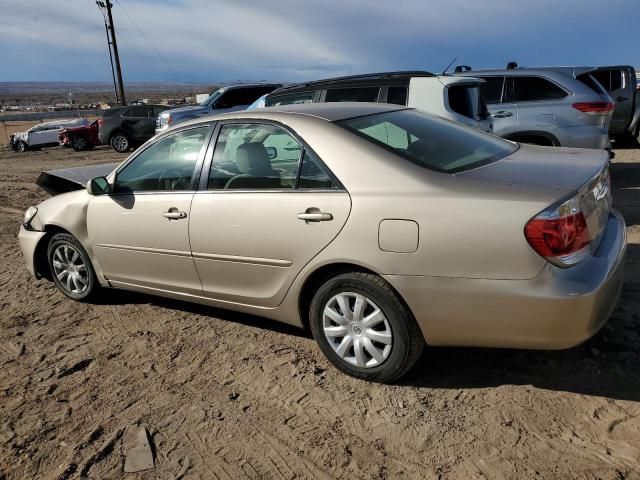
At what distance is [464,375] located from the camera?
326cm

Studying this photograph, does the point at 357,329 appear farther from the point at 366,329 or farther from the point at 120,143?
the point at 120,143

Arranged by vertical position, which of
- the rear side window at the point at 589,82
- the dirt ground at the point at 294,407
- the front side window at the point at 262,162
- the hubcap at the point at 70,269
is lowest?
the dirt ground at the point at 294,407

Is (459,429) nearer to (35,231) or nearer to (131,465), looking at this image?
(131,465)

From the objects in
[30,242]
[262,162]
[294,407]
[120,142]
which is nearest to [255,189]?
[262,162]

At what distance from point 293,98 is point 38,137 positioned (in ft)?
65.7

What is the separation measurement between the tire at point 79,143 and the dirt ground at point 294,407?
63.0 ft

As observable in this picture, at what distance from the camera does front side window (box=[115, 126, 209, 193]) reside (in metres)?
3.84

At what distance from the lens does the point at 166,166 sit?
3.98m

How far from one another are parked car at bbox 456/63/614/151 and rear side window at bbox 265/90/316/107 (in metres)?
2.68

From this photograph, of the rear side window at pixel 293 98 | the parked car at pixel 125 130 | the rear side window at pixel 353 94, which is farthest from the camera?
the parked car at pixel 125 130

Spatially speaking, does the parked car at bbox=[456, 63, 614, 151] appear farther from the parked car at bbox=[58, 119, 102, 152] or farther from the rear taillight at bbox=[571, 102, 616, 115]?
the parked car at bbox=[58, 119, 102, 152]

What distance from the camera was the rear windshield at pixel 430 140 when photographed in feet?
10.2

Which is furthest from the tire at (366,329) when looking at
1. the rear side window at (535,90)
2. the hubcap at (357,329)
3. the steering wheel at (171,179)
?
the rear side window at (535,90)

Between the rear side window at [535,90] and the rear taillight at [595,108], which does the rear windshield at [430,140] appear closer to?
the rear taillight at [595,108]
